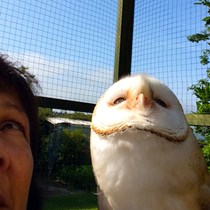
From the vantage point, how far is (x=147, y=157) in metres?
0.90

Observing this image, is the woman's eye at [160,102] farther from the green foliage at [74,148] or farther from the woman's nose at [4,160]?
the green foliage at [74,148]

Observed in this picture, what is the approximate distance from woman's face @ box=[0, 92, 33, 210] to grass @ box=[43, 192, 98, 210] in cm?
296

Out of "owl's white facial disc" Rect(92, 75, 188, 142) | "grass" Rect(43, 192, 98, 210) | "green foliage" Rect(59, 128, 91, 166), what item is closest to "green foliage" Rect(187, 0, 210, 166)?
"owl's white facial disc" Rect(92, 75, 188, 142)

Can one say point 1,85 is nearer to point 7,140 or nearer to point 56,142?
point 7,140

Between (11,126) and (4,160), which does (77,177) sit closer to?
(11,126)

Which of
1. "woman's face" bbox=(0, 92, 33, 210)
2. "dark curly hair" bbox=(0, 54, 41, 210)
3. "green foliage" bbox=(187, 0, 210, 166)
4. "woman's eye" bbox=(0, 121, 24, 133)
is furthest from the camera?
"green foliage" bbox=(187, 0, 210, 166)

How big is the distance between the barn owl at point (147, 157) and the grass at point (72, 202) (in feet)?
9.27

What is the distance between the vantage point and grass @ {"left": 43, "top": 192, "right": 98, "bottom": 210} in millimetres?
3760

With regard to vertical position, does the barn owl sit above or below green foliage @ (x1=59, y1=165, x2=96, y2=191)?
above

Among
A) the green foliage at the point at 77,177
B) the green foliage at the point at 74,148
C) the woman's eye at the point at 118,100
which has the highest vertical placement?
the woman's eye at the point at 118,100

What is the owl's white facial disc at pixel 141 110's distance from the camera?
0.93 m

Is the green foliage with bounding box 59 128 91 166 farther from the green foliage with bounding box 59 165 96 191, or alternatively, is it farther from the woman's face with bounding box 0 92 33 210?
the woman's face with bounding box 0 92 33 210

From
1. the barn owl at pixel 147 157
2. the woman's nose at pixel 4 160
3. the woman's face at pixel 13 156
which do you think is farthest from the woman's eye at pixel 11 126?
the barn owl at pixel 147 157

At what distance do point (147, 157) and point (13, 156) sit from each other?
14.5 inches
